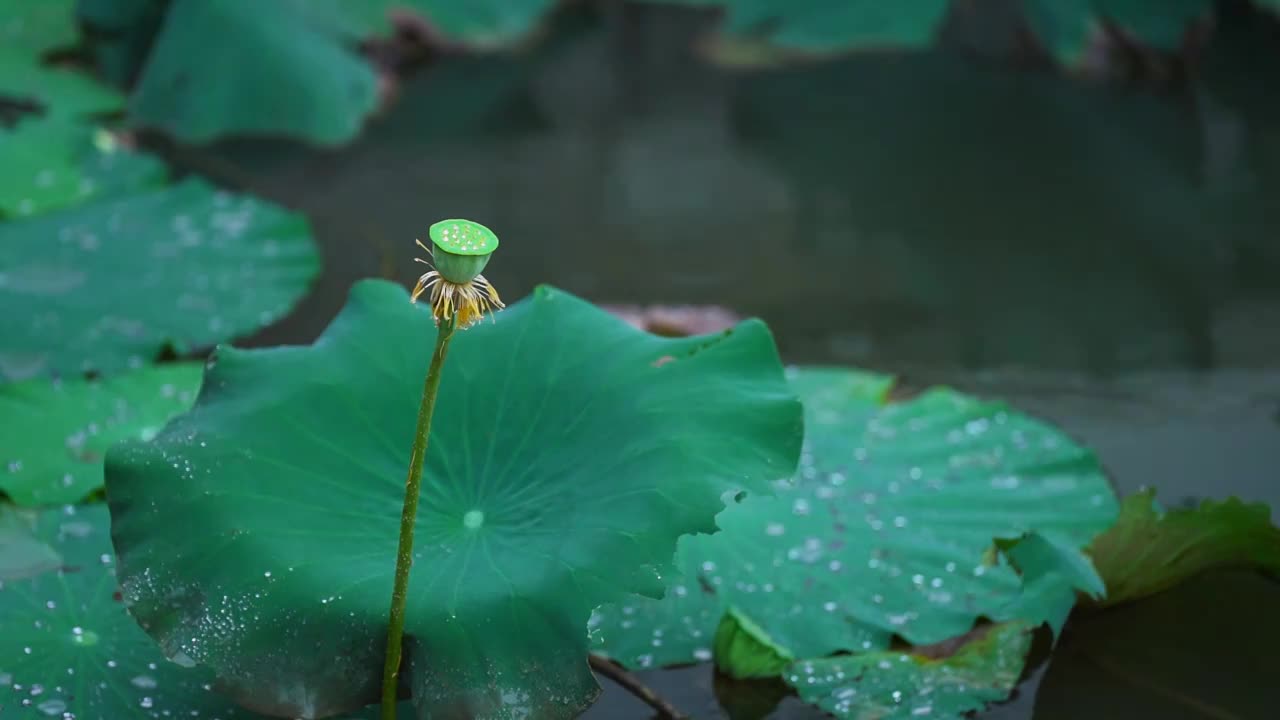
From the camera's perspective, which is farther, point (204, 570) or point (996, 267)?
point (996, 267)

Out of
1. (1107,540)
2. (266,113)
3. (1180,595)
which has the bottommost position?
(266,113)

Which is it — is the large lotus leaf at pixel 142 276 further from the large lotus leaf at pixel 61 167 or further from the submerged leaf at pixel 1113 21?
the submerged leaf at pixel 1113 21

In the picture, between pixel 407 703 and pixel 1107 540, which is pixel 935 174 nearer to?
pixel 1107 540

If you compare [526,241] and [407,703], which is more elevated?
[407,703]

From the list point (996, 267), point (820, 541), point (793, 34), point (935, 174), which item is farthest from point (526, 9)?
point (820, 541)

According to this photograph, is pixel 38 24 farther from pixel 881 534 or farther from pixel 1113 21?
pixel 881 534

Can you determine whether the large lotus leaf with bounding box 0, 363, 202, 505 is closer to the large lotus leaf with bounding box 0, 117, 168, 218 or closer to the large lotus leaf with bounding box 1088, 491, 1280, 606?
the large lotus leaf with bounding box 0, 117, 168, 218
